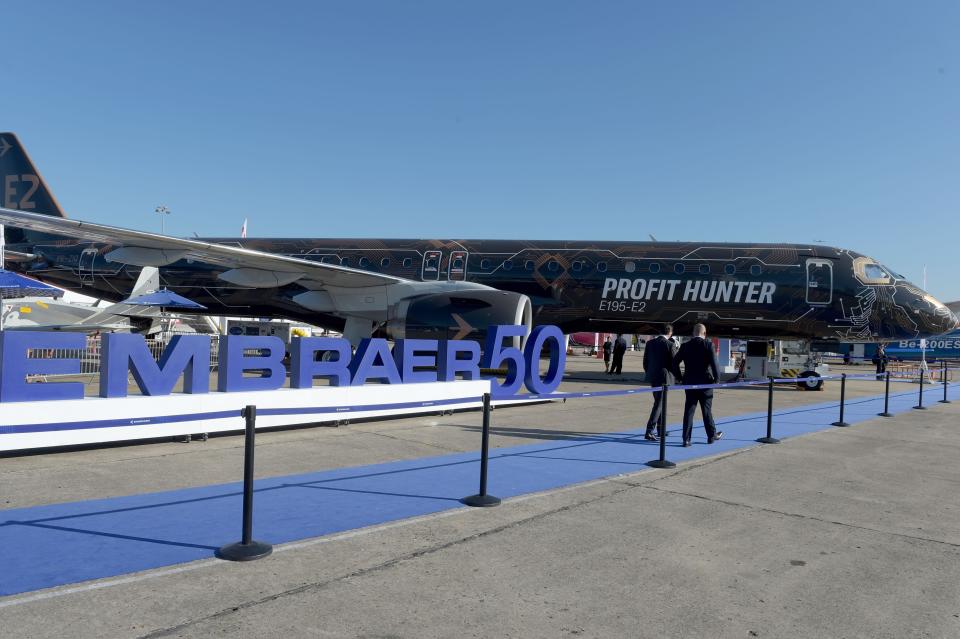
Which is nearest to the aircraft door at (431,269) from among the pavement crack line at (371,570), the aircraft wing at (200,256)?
the aircraft wing at (200,256)

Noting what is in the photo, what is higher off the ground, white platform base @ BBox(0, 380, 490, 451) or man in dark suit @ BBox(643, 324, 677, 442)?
man in dark suit @ BBox(643, 324, 677, 442)

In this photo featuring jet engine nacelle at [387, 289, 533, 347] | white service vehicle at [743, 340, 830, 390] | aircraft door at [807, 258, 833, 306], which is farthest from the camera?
white service vehicle at [743, 340, 830, 390]

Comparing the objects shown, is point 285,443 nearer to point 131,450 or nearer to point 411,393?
point 131,450

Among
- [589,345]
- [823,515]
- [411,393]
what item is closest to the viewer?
[823,515]

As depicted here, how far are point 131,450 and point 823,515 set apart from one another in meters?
7.58

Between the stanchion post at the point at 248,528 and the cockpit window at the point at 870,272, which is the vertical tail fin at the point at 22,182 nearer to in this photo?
the stanchion post at the point at 248,528

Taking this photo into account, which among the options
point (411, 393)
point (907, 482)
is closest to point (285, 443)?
point (411, 393)

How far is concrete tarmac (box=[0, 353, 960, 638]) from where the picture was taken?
338 cm

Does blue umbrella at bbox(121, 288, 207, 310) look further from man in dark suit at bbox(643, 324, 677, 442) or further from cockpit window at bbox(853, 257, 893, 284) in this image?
cockpit window at bbox(853, 257, 893, 284)

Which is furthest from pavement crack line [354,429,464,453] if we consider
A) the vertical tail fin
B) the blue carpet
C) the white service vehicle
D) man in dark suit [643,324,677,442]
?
the vertical tail fin

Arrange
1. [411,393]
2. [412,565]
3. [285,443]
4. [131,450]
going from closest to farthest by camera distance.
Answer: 1. [412,565]
2. [131,450]
3. [285,443]
4. [411,393]

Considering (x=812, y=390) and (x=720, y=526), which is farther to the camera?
(x=812, y=390)

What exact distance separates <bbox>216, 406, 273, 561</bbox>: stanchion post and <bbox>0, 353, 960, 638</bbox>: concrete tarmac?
0.13m

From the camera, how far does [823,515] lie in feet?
18.5
